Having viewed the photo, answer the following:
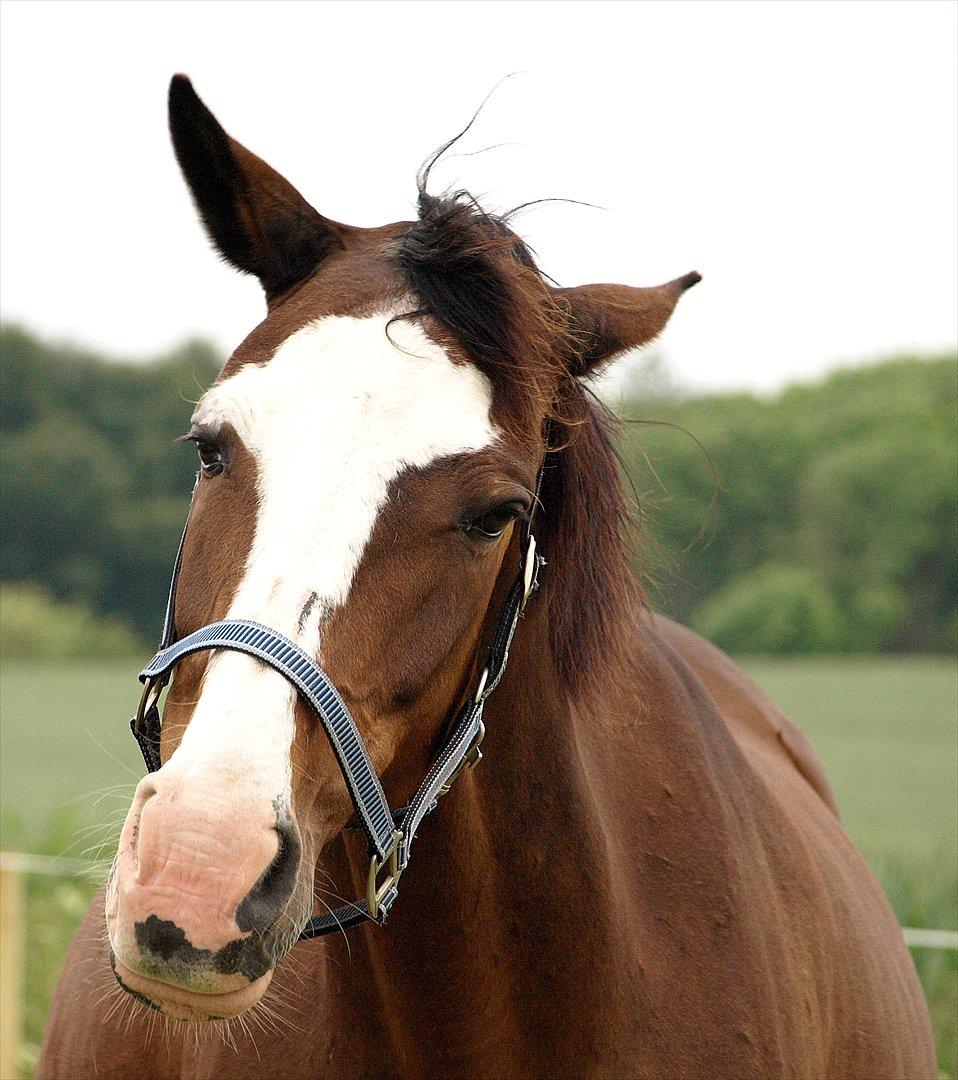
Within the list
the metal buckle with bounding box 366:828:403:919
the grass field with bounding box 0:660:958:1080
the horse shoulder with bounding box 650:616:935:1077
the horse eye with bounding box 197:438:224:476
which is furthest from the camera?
the grass field with bounding box 0:660:958:1080

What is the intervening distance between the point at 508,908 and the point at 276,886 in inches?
26.1

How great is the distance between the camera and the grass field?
584 centimetres

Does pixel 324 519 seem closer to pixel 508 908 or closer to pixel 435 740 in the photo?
pixel 435 740

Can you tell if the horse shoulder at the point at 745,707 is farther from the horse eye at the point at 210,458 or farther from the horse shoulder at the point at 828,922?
the horse eye at the point at 210,458

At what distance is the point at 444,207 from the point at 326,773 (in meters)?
1.02

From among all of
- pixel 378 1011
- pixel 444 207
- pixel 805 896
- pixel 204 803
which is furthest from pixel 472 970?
pixel 444 207

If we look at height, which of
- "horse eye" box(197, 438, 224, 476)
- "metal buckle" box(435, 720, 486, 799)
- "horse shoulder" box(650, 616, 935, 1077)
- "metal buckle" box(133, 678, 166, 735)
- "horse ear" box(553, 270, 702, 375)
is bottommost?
"horse shoulder" box(650, 616, 935, 1077)

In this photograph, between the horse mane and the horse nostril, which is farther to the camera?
the horse mane

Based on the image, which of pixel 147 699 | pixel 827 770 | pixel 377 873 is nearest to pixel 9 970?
pixel 147 699

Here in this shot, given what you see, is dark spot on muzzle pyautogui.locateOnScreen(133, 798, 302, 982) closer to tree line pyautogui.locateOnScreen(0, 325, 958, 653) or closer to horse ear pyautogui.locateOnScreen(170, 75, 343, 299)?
horse ear pyautogui.locateOnScreen(170, 75, 343, 299)

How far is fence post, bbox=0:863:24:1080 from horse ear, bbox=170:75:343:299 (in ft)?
11.1

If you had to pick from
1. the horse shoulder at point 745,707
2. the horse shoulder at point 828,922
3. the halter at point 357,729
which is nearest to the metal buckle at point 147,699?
the halter at point 357,729

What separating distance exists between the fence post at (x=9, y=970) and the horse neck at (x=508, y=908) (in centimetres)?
302

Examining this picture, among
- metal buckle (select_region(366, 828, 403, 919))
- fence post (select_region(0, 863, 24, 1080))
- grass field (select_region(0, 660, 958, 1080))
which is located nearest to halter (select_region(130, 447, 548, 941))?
metal buckle (select_region(366, 828, 403, 919))
